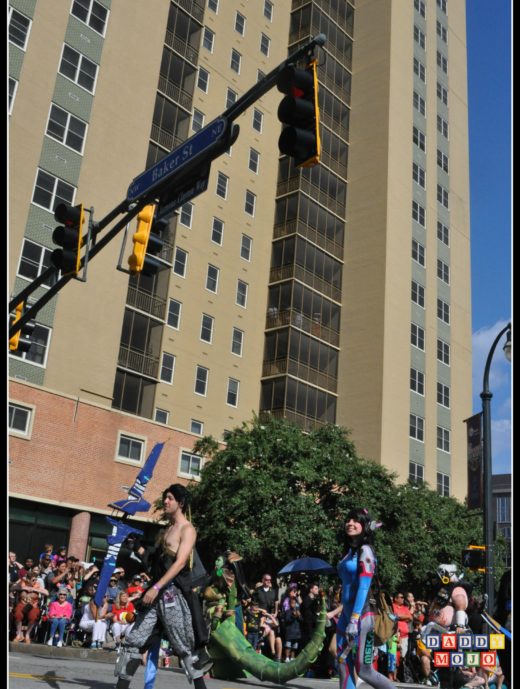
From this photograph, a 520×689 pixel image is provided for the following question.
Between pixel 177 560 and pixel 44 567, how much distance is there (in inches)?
543

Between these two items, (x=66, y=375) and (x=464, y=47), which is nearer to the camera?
(x=66, y=375)

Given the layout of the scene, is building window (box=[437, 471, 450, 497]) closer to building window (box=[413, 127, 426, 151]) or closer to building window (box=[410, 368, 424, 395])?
building window (box=[410, 368, 424, 395])

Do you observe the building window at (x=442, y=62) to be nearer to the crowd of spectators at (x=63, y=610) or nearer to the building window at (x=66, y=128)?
the building window at (x=66, y=128)

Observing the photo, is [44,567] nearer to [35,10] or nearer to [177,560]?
[177,560]

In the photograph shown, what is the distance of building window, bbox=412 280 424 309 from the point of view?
5212 centimetres

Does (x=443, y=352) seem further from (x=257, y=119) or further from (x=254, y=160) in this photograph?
(x=257, y=119)

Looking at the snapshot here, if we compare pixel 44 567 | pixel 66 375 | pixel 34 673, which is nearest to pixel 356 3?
pixel 66 375

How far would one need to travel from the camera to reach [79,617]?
17.3 m

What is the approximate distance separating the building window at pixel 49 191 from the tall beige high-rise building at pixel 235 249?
11cm

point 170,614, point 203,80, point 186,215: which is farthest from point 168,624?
point 203,80

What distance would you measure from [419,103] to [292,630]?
49.4 metres

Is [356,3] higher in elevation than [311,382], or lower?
higher

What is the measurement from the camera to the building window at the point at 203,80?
147ft

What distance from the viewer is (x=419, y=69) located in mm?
59406
